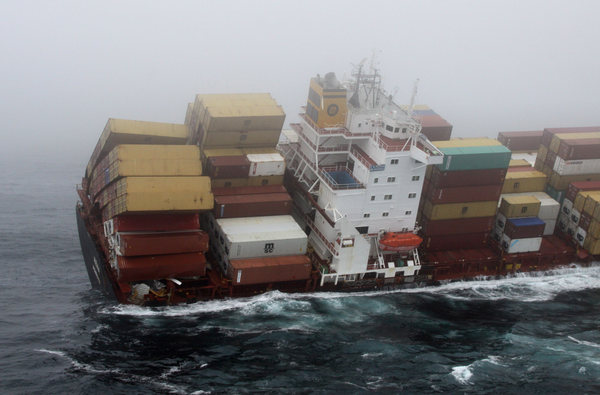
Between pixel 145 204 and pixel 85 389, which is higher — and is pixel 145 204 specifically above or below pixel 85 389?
above

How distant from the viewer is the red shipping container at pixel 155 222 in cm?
4134

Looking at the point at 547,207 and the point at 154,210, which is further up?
the point at 547,207

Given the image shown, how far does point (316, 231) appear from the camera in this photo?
160ft

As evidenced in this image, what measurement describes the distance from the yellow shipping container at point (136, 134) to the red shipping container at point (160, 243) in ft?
31.8

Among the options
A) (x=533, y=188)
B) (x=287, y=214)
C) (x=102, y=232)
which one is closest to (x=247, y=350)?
(x=287, y=214)

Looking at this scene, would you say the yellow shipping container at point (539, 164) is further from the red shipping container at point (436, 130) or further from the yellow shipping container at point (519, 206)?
the red shipping container at point (436, 130)

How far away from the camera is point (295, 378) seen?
35.5 m

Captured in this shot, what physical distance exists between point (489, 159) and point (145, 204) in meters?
27.5

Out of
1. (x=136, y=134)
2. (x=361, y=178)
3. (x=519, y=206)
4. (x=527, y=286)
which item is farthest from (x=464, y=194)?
(x=136, y=134)

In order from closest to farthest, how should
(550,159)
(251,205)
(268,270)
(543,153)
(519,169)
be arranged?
(268,270) → (251,205) → (550,159) → (543,153) → (519,169)

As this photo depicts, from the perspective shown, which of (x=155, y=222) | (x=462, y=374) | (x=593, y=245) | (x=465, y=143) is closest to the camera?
(x=462, y=374)

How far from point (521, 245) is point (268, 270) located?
76.7ft

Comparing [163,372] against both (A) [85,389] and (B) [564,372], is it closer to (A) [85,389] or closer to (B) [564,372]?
(A) [85,389]

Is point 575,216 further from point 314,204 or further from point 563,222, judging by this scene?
point 314,204
